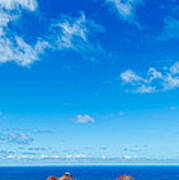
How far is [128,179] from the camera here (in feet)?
119

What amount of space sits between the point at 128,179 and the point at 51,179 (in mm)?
9952

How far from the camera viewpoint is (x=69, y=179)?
36.0 metres

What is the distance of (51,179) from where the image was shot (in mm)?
35688

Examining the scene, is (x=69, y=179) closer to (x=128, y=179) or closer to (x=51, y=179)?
(x=51, y=179)

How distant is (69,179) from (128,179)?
7658mm

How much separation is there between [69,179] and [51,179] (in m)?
2.31

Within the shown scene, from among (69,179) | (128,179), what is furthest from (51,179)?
(128,179)
